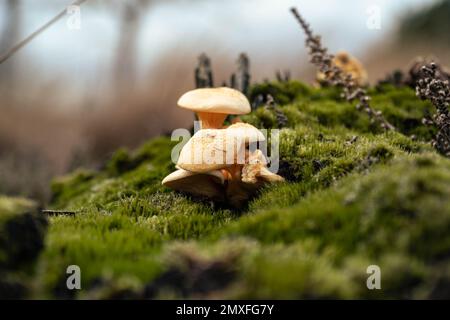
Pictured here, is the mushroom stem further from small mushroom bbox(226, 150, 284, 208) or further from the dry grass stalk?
the dry grass stalk

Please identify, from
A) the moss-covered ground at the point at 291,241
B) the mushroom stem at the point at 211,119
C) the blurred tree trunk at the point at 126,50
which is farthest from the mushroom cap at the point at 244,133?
the blurred tree trunk at the point at 126,50

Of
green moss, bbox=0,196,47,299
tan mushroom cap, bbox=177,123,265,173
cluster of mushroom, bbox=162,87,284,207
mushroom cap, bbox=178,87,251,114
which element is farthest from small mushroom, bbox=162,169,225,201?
green moss, bbox=0,196,47,299

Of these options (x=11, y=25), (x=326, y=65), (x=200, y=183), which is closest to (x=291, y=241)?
(x=200, y=183)

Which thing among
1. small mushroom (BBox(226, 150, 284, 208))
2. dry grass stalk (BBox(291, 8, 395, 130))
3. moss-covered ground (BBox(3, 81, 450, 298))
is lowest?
moss-covered ground (BBox(3, 81, 450, 298))

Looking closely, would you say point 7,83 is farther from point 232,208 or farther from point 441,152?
point 441,152

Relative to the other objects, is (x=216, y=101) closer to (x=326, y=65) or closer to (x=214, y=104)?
(x=214, y=104)

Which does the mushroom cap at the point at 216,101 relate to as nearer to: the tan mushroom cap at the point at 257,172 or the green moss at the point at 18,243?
the tan mushroom cap at the point at 257,172

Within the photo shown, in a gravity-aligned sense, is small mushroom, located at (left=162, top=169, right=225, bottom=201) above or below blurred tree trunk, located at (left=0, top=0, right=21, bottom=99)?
below

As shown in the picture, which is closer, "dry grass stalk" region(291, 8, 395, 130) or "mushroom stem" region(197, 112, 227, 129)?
"mushroom stem" region(197, 112, 227, 129)
